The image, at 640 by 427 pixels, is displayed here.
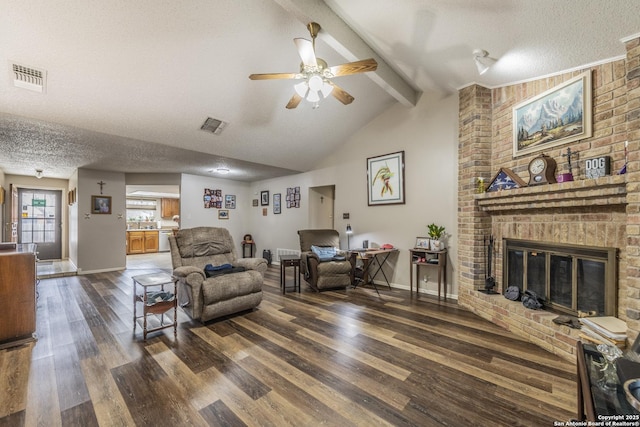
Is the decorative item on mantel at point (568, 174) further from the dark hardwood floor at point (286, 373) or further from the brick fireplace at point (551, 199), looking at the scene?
the dark hardwood floor at point (286, 373)

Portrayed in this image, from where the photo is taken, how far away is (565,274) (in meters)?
2.62

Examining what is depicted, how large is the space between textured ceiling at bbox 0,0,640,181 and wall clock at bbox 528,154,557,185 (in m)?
0.87

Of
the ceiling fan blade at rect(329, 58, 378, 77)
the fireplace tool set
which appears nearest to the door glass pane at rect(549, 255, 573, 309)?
the fireplace tool set

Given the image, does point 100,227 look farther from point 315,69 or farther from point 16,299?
point 315,69

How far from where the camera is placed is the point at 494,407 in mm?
1621

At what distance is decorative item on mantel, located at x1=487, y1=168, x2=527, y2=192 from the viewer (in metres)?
2.88

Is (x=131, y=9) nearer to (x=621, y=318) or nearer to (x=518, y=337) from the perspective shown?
(x=518, y=337)

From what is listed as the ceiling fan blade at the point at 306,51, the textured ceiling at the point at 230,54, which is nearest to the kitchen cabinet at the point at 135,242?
the textured ceiling at the point at 230,54

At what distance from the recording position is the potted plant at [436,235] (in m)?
3.80

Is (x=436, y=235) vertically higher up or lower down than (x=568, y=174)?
lower down

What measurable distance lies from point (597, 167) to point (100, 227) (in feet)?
26.9

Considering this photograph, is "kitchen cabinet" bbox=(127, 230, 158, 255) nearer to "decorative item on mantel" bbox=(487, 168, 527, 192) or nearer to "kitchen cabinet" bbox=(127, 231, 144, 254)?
"kitchen cabinet" bbox=(127, 231, 144, 254)

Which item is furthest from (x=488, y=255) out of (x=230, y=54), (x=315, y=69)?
(x=230, y=54)

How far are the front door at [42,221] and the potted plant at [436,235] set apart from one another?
31.0ft
